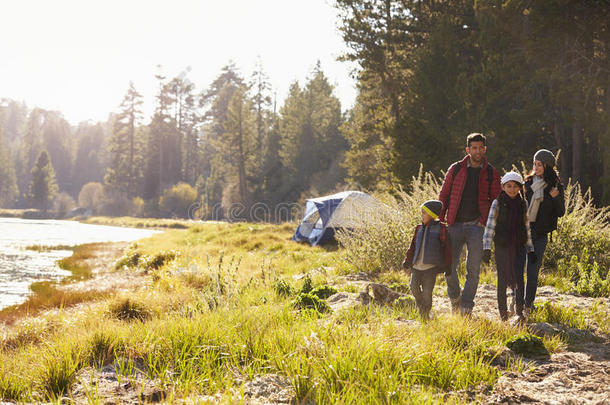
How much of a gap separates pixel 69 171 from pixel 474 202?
306 feet

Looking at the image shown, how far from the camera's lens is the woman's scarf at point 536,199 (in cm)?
520

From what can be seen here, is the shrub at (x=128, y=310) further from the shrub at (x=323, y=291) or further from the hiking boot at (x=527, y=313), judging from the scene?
the hiking boot at (x=527, y=313)

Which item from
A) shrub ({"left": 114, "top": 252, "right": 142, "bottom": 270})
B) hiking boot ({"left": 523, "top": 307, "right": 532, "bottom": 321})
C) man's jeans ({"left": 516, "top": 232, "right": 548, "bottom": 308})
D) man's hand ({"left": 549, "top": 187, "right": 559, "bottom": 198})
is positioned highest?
man's hand ({"left": 549, "top": 187, "right": 559, "bottom": 198})

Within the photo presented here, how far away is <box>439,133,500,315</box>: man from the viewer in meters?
5.07

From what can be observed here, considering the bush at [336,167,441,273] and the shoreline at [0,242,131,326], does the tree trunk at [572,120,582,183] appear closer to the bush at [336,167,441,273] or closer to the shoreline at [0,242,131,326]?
the bush at [336,167,441,273]

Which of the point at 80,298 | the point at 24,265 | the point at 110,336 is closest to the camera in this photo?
the point at 110,336

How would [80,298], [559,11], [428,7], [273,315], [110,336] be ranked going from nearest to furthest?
[110,336] < [273,315] < [80,298] < [559,11] < [428,7]

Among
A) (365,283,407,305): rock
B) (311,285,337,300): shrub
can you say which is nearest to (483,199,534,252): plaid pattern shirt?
(365,283,407,305): rock

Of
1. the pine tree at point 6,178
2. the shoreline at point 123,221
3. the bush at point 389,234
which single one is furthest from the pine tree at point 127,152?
the bush at point 389,234

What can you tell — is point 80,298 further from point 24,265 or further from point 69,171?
point 69,171

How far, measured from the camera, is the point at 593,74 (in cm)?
1335

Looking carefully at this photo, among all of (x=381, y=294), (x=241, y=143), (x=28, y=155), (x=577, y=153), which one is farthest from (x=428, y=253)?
(x=28, y=155)

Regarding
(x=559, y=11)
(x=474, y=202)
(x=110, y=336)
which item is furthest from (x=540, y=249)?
(x=559, y=11)

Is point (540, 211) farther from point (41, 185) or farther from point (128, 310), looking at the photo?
point (41, 185)
